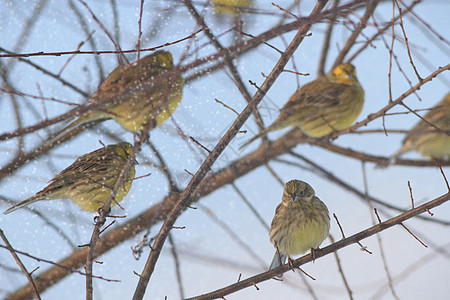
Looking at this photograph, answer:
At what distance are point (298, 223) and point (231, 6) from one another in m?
0.61

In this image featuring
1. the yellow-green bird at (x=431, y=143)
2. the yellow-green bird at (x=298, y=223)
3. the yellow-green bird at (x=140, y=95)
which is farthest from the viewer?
the yellow-green bird at (x=431, y=143)

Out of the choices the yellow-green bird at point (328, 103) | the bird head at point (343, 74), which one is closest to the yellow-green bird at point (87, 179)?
the yellow-green bird at point (328, 103)

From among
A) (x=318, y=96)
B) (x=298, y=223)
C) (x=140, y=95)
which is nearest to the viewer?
(x=140, y=95)

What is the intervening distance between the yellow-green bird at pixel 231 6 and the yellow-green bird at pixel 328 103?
42 centimetres

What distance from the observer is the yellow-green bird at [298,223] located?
1207mm

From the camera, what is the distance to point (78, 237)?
52.8 inches

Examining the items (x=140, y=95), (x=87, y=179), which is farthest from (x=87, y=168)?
(x=140, y=95)

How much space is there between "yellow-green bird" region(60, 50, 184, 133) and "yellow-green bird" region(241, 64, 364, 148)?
25.9 inches

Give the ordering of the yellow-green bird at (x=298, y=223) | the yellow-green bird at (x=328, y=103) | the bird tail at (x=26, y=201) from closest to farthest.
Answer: the bird tail at (x=26, y=201)
the yellow-green bird at (x=298, y=223)
the yellow-green bird at (x=328, y=103)

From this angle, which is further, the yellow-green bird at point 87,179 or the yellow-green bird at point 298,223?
the yellow-green bird at point 298,223

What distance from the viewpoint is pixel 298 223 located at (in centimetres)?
123

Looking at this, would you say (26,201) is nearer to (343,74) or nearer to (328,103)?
(328,103)

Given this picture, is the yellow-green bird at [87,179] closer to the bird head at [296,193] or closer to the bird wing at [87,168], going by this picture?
the bird wing at [87,168]

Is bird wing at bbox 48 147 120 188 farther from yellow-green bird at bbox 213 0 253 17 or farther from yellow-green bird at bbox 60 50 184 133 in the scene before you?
yellow-green bird at bbox 213 0 253 17
